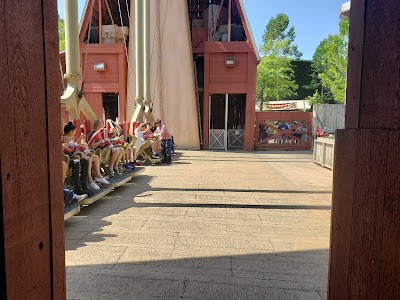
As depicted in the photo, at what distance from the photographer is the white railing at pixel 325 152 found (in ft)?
29.7

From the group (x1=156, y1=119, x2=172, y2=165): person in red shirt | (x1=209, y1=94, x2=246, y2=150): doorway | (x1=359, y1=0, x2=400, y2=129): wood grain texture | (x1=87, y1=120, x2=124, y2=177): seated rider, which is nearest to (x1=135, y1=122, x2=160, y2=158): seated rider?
(x1=156, y1=119, x2=172, y2=165): person in red shirt

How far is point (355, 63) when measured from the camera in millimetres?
1398

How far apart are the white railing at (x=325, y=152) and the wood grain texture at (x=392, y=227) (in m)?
8.17

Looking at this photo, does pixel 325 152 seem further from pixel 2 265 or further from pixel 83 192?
pixel 2 265

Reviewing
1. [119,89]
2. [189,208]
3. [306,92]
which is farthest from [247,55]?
[306,92]

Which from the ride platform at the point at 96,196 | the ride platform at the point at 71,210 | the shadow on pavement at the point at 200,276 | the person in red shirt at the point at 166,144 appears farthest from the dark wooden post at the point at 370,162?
the person in red shirt at the point at 166,144

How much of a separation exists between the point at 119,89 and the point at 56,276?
14.6m

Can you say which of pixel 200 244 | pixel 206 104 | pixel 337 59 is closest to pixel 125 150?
pixel 200 244

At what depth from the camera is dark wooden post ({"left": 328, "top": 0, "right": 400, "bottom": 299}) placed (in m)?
1.17

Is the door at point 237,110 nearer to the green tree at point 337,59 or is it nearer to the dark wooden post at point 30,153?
the green tree at point 337,59

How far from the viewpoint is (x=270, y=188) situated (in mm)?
→ 6207

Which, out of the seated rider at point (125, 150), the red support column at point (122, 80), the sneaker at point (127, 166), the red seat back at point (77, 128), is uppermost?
the red support column at point (122, 80)

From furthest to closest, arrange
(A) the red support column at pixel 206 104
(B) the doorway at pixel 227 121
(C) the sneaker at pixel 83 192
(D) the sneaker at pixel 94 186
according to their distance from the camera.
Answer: (B) the doorway at pixel 227 121
(A) the red support column at pixel 206 104
(D) the sneaker at pixel 94 186
(C) the sneaker at pixel 83 192

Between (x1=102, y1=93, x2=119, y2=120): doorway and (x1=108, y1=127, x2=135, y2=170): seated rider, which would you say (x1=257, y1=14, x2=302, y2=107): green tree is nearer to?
(x1=102, y1=93, x2=119, y2=120): doorway
